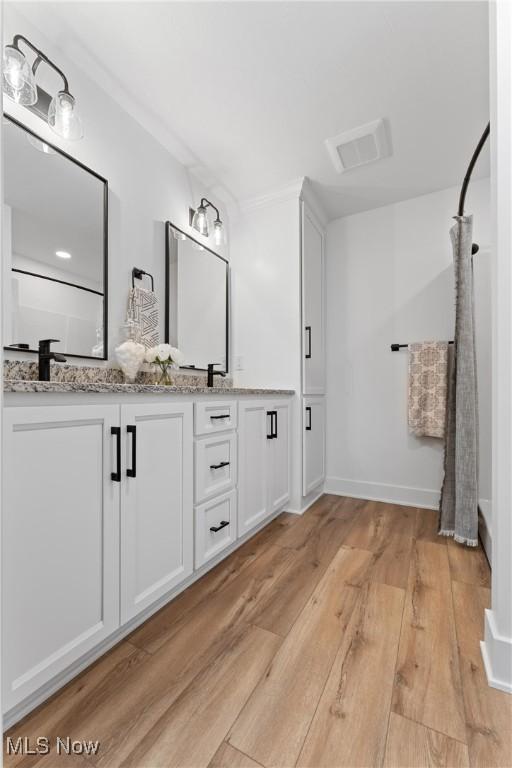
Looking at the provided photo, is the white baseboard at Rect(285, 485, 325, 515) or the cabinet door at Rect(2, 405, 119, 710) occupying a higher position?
the cabinet door at Rect(2, 405, 119, 710)

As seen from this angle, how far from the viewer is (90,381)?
5.24 ft

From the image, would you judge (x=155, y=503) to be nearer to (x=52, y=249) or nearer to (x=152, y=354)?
(x=152, y=354)

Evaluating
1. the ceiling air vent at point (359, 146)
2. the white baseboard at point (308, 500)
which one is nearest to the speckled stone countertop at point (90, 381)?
the white baseboard at point (308, 500)

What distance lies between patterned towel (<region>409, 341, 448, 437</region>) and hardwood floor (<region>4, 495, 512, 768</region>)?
3.33 feet

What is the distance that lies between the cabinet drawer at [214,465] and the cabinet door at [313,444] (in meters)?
0.87

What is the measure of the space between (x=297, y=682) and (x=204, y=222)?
236 centimetres

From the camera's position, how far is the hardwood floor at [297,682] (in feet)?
2.76

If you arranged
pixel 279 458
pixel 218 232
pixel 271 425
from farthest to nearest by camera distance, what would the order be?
pixel 218 232, pixel 279 458, pixel 271 425

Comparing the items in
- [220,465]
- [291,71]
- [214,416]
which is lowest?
[220,465]

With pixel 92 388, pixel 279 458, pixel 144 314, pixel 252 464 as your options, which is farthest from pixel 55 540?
pixel 279 458

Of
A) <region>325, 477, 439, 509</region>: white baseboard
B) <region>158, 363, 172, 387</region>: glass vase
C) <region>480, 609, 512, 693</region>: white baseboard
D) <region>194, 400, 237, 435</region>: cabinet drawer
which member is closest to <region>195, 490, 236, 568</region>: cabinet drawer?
<region>194, 400, 237, 435</region>: cabinet drawer

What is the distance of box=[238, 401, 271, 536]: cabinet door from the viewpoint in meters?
1.83

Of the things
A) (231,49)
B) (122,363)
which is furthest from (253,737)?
(231,49)

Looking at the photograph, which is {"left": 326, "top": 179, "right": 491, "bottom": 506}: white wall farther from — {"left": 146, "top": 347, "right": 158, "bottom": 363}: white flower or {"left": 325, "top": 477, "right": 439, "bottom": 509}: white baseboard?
{"left": 146, "top": 347, "right": 158, "bottom": 363}: white flower
